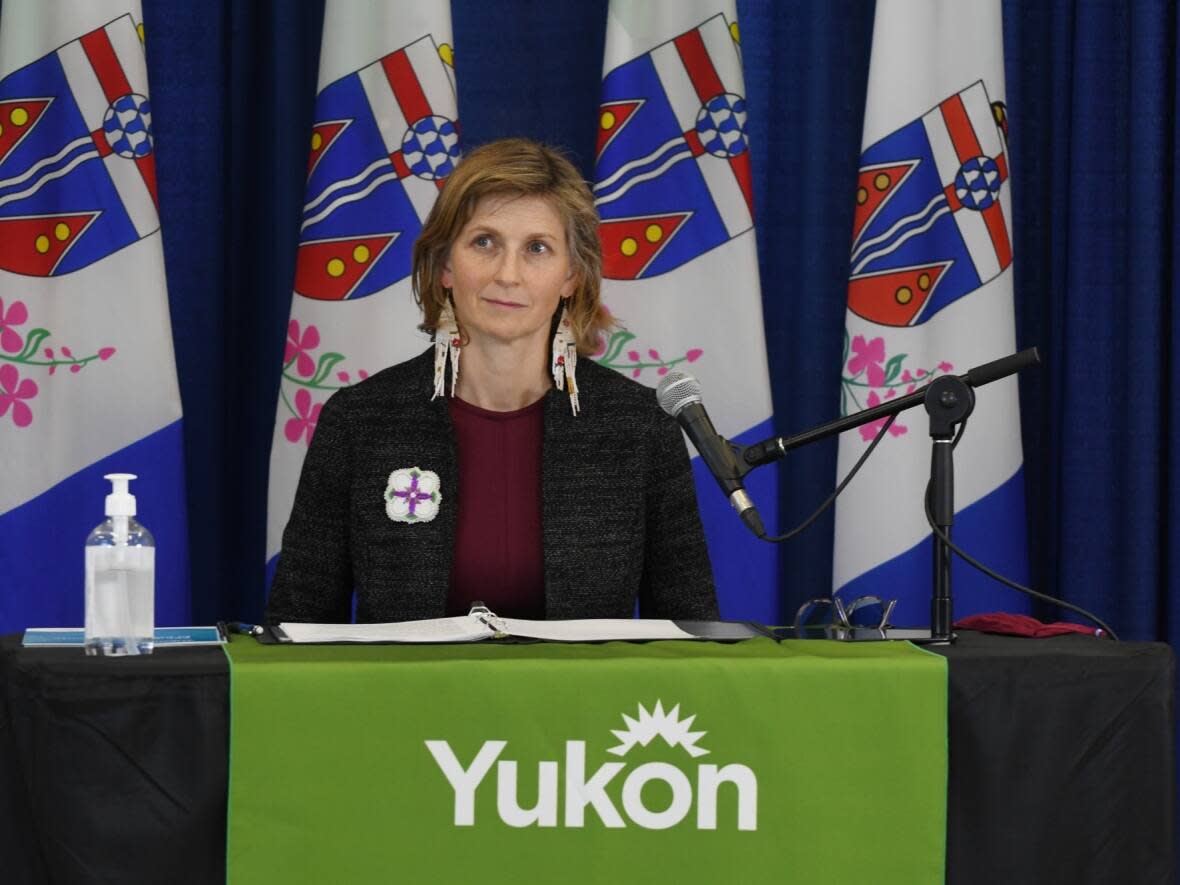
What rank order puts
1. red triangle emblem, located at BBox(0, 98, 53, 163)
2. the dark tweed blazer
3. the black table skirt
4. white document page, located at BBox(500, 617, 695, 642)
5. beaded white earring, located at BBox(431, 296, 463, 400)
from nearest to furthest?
1. the black table skirt
2. white document page, located at BBox(500, 617, 695, 642)
3. the dark tweed blazer
4. beaded white earring, located at BBox(431, 296, 463, 400)
5. red triangle emblem, located at BBox(0, 98, 53, 163)

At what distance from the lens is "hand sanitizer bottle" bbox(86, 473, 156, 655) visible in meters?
1.44

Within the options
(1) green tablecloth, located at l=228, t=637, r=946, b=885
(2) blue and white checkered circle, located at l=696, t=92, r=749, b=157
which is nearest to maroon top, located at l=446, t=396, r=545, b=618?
(1) green tablecloth, located at l=228, t=637, r=946, b=885

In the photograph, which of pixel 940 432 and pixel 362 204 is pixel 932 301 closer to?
pixel 362 204

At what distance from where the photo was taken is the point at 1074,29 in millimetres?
3102

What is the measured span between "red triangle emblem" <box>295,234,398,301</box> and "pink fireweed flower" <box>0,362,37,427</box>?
525 millimetres

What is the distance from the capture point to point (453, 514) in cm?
202

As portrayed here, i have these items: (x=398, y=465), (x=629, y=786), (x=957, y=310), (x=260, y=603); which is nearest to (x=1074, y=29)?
(x=957, y=310)

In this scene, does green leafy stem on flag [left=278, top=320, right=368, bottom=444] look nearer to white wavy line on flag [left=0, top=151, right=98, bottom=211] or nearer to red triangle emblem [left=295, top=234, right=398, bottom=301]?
red triangle emblem [left=295, top=234, right=398, bottom=301]

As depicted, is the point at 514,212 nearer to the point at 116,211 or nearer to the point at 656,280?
the point at 656,280

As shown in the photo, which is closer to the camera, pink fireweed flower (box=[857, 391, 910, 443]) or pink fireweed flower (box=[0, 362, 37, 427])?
pink fireweed flower (box=[0, 362, 37, 427])

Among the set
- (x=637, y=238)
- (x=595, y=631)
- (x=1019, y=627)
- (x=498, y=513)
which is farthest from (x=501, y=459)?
(x=637, y=238)

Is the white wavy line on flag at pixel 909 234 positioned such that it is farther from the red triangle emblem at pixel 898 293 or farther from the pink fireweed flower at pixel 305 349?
the pink fireweed flower at pixel 305 349

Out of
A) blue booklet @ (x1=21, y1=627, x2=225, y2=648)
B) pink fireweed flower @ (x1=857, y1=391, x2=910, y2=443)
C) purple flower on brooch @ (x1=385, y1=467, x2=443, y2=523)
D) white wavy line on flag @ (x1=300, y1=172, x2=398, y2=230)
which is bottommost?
blue booklet @ (x1=21, y1=627, x2=225, y2=648)

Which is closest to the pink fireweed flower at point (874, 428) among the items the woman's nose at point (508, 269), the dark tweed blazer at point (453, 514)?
the dark tweed blazer at point (453, 514)
